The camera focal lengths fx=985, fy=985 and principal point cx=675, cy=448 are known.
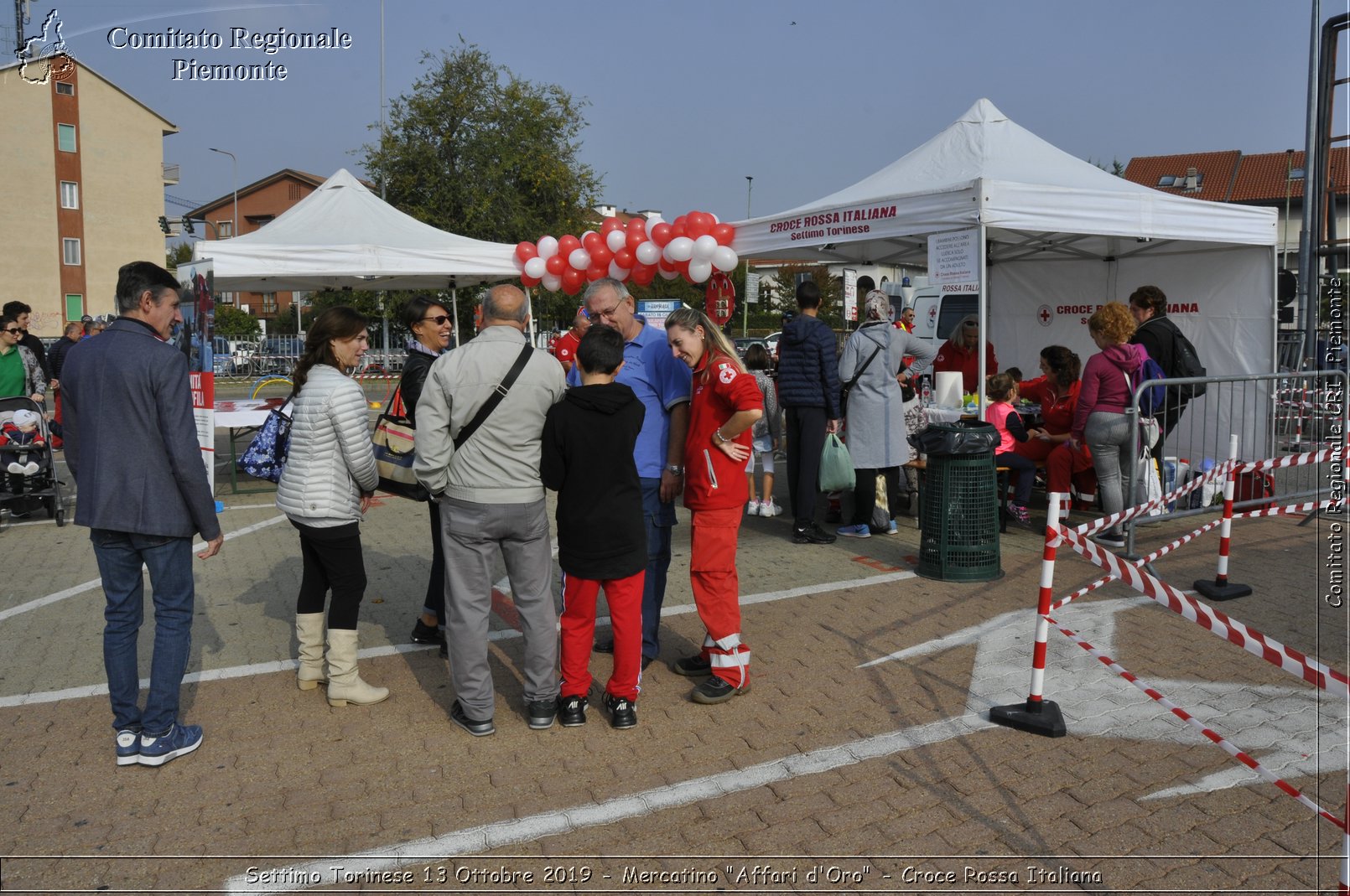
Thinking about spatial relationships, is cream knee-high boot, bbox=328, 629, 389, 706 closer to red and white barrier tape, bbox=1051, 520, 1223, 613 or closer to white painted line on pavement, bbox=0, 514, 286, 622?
white painted line on pavement, bbox=0, 514, 286, 622

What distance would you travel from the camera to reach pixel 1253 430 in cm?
899

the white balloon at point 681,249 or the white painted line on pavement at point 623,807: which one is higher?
the white balloon at point 681,249

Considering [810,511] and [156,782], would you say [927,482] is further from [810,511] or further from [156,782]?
[156,782]

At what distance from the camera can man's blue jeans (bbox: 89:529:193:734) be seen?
3955 millimetres

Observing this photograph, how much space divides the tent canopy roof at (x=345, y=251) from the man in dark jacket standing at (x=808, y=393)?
20.3ft

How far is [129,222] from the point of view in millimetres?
46844

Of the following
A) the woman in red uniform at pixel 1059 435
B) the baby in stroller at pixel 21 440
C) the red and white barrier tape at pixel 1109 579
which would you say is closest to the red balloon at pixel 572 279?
the woman in red uniform at pixel 1059 435

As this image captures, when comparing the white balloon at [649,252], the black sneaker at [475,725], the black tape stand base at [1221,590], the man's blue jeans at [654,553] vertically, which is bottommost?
the black sneaker at [475,725]

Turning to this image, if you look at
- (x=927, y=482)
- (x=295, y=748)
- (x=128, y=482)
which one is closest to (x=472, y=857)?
(x=295, y=748)

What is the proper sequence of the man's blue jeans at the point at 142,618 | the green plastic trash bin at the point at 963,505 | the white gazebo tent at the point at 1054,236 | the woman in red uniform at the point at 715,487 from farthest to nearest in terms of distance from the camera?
the white gazebo tent at the point at 1054,236
the green plastic trash bin at the point at 963,505
the woman in red uniform at the point at 715,487
the man's blue jeans at the point at 142,618

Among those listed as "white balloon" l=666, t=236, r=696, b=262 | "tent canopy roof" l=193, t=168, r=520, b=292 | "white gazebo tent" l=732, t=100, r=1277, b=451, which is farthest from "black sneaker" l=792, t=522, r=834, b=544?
"tent canopy roof" l=193, t=168, r=520, b=292

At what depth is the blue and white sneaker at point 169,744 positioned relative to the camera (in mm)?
4016

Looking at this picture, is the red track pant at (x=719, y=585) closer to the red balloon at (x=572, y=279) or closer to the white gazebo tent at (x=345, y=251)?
the red balloon at (x=572, y=279)

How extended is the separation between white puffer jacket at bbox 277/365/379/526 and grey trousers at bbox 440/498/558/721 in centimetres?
51
